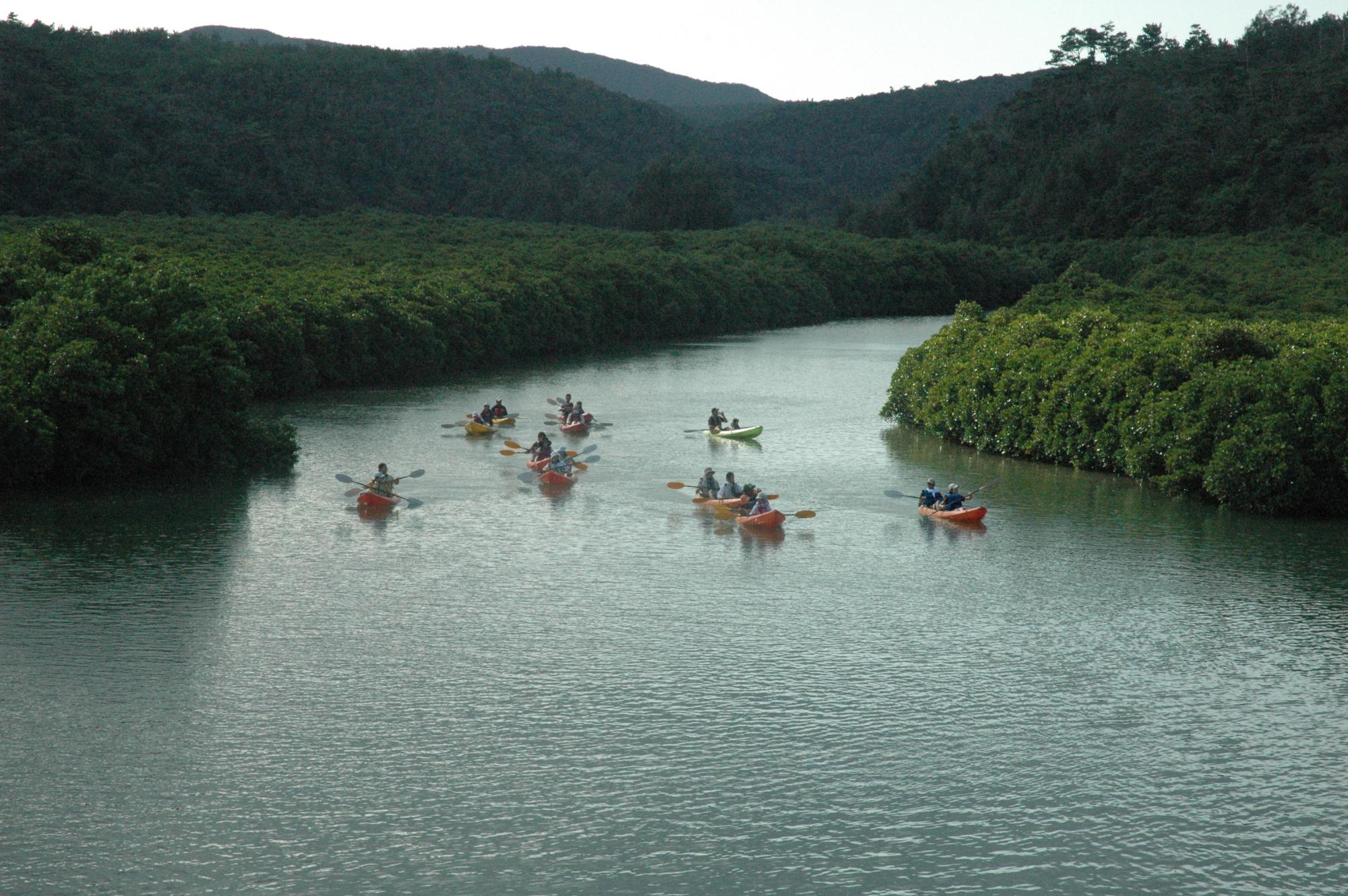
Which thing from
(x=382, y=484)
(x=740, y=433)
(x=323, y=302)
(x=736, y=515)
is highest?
(x=323, y=302)

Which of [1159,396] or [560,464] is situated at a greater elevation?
[1159,396]

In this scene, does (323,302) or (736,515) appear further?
(323,302)

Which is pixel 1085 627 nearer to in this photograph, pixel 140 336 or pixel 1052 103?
pixel 140 336

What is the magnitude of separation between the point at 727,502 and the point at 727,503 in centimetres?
4

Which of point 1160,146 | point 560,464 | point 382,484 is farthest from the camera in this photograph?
point 1160,146

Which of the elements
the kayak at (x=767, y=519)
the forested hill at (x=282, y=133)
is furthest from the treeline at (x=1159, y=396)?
the forested hill at (x=282, y=133)

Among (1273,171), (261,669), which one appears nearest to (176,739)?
(261,669)

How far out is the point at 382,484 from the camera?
35906mm

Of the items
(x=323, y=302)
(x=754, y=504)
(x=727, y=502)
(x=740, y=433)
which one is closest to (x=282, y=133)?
(x=323, y=302)

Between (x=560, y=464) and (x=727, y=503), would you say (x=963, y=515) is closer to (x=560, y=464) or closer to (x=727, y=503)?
(x=727, y=503)

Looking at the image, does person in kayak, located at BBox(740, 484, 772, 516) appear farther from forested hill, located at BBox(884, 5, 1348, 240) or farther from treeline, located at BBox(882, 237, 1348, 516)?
forested hill, located at BBox(884, 5, 1348, 240)

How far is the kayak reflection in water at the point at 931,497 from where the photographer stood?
3500 cm

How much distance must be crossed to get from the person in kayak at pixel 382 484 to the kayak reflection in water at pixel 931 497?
14946mm

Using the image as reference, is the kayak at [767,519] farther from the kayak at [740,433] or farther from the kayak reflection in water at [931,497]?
the kayak at [740,433]
